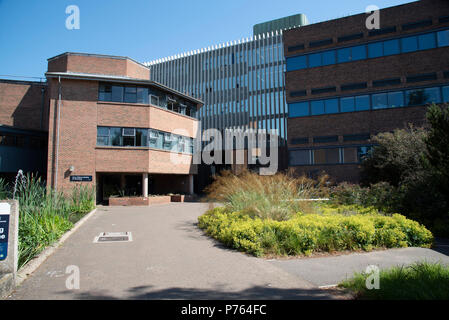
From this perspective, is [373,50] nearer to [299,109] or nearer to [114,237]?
[299,109]

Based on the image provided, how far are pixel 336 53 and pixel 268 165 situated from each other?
46.5 feet

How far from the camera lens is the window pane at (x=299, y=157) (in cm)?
2716

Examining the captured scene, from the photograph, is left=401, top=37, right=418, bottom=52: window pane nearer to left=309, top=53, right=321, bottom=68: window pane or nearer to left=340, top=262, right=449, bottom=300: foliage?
left=309, top=53, right=321, bottom=68: window pane

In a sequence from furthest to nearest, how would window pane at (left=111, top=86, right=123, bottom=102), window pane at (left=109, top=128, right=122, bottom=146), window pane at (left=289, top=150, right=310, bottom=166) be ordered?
window pane at (left=289, top=150, right=310, bottom=166) < window pane at (left=111, top=86, right=123, bottom=102) < window pane at (left=109, top=128, right=122, bottom=146)

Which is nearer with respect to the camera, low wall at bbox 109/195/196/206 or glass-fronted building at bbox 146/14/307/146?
low wall at bbox 109/195/196/206

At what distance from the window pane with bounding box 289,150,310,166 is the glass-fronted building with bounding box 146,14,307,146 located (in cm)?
2087

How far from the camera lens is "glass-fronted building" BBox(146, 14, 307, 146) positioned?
162 ft

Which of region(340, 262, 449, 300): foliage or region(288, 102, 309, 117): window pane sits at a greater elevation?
region(288, 102, 309, 117): window pane

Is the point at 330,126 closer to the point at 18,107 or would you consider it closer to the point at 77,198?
the point at 77,198

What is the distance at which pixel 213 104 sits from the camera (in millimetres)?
54656

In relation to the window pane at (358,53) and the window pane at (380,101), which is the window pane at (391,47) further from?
the window pane at (380,101)

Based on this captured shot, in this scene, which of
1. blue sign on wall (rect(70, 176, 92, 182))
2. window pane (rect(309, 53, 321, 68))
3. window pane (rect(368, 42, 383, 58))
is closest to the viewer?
blue sign on wall (rect(70, 176, 92, 182))

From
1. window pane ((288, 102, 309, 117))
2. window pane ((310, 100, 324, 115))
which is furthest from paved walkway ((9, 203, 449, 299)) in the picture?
window pane ((288, 102, 309, 117))
